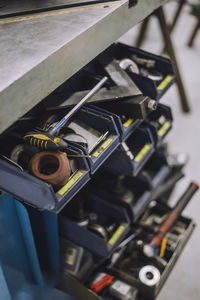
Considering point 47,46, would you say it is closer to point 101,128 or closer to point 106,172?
point 101,128

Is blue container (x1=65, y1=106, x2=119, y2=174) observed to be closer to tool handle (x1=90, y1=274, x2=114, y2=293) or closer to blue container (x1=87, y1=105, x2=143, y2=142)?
blue container (x1=87, y1=105, x2=143, y2=142)

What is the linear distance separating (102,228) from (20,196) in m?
0.63

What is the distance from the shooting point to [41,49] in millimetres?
960

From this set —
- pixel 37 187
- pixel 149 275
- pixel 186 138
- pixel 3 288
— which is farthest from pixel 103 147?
pixel 186 138

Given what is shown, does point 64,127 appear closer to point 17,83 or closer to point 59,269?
point 17,83

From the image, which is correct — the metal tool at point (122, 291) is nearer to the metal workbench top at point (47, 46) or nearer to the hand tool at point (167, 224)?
the hand tool at point (167, 224)

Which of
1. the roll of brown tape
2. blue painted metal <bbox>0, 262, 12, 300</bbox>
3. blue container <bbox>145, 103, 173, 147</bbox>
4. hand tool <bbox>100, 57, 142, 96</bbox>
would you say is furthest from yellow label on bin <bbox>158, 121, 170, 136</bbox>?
blue painted metal <bbox>0, 262, 12, 300</bbox>

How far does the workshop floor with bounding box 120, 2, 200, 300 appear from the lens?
1785 mm

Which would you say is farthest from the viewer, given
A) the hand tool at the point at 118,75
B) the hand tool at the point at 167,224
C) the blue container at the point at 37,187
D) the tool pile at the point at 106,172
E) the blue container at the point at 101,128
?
the hand tool at the point at 167,224

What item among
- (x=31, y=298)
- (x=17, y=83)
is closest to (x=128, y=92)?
(x=17, y=83)

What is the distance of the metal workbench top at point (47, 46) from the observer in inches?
33.8

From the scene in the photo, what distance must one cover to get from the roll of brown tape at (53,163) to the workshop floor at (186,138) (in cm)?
106

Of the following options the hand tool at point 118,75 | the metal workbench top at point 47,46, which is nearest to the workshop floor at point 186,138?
the hand tool at point 118,75

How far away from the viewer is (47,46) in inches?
38.4
